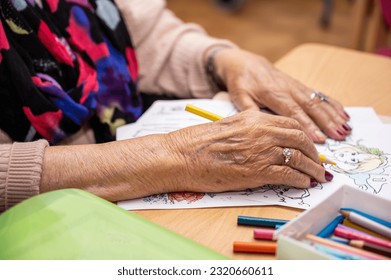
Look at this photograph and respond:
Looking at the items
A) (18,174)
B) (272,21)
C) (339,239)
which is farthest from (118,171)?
(272,21)

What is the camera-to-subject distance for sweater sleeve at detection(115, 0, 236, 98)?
1313mm

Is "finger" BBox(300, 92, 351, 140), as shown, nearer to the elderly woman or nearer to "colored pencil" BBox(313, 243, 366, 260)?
the elderly woman

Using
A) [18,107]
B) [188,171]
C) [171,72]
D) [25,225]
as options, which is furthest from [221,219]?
[171,72]

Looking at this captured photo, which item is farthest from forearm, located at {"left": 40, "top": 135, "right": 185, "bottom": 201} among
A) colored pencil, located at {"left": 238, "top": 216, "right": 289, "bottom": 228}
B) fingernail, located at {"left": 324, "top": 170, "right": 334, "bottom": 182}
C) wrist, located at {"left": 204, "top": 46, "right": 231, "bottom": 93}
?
wrist, located at {"left": 204, "top": 46, "right": 231, "bottom": 93}

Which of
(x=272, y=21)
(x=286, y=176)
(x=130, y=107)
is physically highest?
(x=286, y=176)

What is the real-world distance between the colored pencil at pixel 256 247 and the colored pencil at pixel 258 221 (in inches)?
1.7

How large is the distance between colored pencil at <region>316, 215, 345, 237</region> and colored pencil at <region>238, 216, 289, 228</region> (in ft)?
0.24

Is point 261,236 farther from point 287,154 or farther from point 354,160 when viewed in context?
point 354,160

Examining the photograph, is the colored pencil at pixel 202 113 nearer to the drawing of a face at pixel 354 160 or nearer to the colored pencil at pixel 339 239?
the drawing of a face at pixel 354 160

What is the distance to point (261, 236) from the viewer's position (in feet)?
2.34

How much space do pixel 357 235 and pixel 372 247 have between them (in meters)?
0.02

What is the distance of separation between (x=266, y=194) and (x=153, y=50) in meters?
0.65
